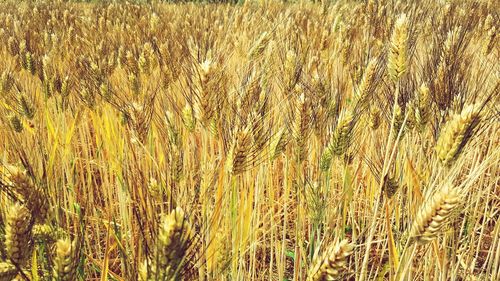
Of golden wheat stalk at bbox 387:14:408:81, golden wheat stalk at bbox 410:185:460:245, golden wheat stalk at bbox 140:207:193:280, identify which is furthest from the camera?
golden wheat stalk at bbox 387:14:408:81

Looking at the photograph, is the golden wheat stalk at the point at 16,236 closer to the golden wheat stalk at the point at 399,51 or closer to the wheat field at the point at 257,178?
the wheat field at the point at 257,178

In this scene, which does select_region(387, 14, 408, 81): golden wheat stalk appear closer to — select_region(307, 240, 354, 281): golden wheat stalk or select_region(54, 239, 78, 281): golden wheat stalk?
select_region(307, 240, 354, 281): golden wheat stalk

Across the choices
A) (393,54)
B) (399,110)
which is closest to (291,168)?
(399,110)

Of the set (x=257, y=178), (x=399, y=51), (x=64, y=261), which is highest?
(x=399, y=51)

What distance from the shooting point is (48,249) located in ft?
2.53

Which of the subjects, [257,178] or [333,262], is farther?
[257,178]

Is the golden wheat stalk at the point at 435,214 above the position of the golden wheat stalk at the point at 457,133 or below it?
below

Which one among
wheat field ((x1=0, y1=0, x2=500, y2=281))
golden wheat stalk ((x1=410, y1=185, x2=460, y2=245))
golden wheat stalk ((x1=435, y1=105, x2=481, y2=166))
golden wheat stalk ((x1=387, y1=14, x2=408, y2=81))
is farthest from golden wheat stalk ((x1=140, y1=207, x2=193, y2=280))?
golden wheat stalk ((x1=387, y1=14, x2=408, y2=81))

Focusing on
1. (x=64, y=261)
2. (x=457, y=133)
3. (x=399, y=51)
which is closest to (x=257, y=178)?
(x=399, y=51)

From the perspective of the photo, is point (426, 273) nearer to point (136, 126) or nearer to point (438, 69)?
point (438, 69)

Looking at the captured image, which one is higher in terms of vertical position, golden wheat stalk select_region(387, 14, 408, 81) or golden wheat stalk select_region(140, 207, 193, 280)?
golden wheat stalk select_region(387, 14, 408, 81)

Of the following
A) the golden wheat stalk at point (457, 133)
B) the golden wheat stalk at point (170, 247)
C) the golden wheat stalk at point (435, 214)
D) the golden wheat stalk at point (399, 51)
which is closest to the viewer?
the golden wheat stalk at point (170, 247)

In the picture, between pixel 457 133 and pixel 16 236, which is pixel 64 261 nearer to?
pixel 16 236

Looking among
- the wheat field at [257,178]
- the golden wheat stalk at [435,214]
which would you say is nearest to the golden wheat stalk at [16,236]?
the wheat field at [257,178]
